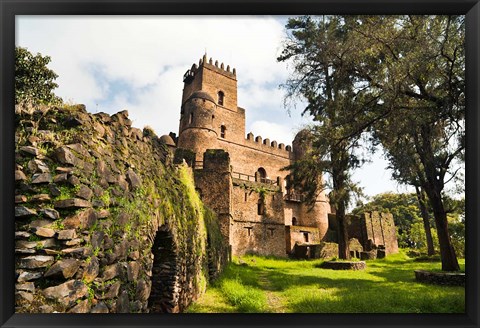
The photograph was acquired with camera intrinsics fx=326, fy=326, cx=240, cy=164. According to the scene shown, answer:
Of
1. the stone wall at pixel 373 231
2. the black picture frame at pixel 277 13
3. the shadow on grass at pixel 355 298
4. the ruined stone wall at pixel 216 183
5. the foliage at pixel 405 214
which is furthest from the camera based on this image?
the foliage at pixel 405 214

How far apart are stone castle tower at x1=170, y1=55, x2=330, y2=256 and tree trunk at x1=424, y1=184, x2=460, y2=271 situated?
7176 mm

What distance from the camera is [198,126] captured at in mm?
30172

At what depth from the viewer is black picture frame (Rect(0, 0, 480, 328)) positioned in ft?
11.8

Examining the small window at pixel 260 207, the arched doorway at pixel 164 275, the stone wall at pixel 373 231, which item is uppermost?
the small window at pixel 260 207

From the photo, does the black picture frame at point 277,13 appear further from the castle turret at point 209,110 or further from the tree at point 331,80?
the castle turret at point 209,110

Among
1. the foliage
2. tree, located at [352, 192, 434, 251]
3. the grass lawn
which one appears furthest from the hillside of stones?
tree, located at [352, 192, 434, 251]

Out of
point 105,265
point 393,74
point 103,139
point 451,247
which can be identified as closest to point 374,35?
point 393,74

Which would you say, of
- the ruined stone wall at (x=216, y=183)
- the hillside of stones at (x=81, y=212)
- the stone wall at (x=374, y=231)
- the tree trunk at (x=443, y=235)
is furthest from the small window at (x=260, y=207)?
the hillside of stones at (x=81, y=212)

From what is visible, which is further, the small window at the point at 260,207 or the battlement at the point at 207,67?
the battlement at the point at 207,67

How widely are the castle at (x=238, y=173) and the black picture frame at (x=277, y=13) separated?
40.6 ft

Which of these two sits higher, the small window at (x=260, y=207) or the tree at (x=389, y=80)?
the tree at (x=389, y=80)

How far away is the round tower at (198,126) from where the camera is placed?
29609mm

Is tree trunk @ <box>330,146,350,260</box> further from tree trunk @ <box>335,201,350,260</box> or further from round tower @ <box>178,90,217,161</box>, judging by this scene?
round tower @ <box>178,90,217,161</box>

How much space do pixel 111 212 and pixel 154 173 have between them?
82.6 inches
